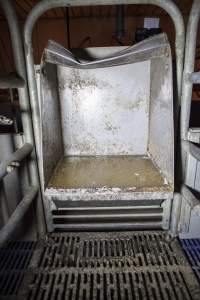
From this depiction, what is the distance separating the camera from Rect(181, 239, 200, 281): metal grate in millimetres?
998

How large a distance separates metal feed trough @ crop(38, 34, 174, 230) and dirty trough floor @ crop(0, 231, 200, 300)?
0.09 meters

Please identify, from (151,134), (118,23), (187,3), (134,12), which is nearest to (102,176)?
(151,134)

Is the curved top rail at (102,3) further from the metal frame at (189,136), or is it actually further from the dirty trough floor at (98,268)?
the dirty trough floor at (98,268)

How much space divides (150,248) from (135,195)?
1.27 ft

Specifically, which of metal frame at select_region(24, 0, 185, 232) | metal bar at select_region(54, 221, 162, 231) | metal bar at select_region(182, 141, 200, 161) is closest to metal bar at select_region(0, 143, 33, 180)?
metal frame at select_region(24, 0, 185, 232)

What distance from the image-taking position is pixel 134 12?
265 centimetres

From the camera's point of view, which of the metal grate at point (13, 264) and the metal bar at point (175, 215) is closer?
the metal grate at point (13, 264)

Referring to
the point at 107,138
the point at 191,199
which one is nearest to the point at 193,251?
the point at 191,199

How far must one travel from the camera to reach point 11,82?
0.88m

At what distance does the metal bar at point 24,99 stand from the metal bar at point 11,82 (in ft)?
0.11

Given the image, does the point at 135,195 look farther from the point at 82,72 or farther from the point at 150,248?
the point at 82,72

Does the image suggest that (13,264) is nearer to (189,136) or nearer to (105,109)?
(105,109)

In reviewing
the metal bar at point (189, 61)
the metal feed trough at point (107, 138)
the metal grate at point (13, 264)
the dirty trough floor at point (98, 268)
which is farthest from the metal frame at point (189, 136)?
the metal grate at point (13, 264)

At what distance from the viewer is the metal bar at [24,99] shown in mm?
913
